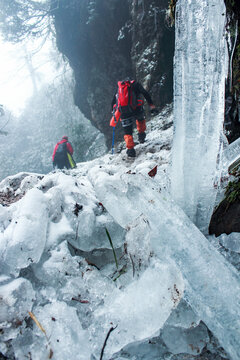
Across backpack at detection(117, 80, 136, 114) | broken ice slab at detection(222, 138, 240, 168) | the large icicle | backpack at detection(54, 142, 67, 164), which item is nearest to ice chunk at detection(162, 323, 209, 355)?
the large icicle

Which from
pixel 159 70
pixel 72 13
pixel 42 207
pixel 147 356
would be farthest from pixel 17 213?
pixel 72 13

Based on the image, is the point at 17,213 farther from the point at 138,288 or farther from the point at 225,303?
the point at 225,303

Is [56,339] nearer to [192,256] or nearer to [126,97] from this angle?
[192,256]

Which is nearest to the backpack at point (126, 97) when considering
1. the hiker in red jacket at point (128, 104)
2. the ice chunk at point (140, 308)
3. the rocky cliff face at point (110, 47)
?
the hiker in red jacket at point (128, 104)

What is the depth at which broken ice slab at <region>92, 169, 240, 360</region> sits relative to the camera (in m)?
0.81

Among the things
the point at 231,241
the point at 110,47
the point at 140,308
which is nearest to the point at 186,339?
the point at 140,308

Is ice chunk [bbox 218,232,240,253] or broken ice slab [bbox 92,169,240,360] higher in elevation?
broken ice slab [bbox 92,169,240,360]

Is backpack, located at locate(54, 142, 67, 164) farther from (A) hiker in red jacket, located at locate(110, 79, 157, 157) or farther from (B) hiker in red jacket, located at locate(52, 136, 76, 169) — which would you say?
(A) hiker in red jacket, located at locate(110, 79, 157, 157)

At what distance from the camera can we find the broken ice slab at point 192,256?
2.64 feet

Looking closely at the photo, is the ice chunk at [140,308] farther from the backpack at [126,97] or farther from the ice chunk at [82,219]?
the backpack at [126,97]

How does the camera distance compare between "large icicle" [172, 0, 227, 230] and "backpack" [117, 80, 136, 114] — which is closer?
"large icicle" [172, 0, 227, 230]

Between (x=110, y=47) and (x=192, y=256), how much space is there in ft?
44.4

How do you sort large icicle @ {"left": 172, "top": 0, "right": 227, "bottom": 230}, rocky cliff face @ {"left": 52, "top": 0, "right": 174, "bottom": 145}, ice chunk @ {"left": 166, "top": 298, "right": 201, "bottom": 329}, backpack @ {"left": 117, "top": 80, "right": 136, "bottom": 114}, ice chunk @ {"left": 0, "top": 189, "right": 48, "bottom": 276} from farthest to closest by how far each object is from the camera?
rocky cliff face @ {"left": 52, "top": 0, "right": 174, "bottom": 145} < backpack @ {"left": 117, "top": 80, "right": 136, "bottom": 114} < large icicle @ {"left": 172, "top": 0, "right": 227, "bottom": 230} < ice chunk @ {"left": 0, "top": 189, "right": 48, "bottom": 276} < ice chunk @ {"left": 166, "top": 298, "right": 201, "bottom": 329}

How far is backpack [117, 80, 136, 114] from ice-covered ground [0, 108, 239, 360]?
4.30m
